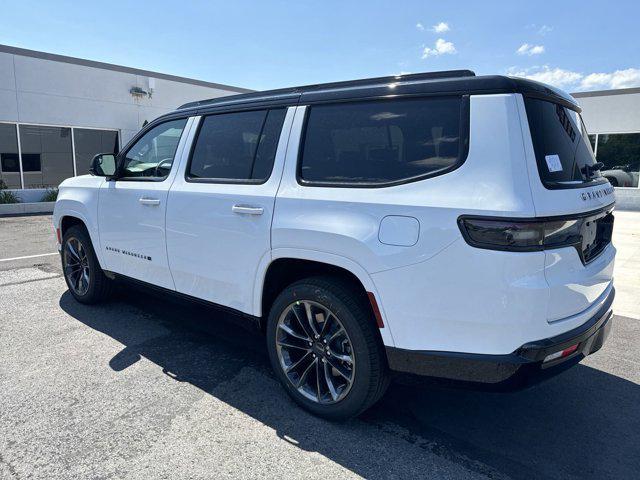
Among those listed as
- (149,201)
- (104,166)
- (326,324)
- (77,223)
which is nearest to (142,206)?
(149,201)

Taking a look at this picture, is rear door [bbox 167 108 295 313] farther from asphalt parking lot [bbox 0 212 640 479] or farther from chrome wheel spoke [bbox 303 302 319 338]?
asphalt parking lot [bbox 0 212 640 479]

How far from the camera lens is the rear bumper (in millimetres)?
2229

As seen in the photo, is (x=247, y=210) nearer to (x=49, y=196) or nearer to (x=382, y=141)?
(x=382, y=141)

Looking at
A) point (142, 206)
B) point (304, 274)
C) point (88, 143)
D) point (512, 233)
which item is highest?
point (88, 143)

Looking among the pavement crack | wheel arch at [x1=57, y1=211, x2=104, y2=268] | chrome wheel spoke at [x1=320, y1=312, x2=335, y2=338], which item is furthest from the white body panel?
wheel arch at [x1=57, y1=211, x2=104, y2=268]

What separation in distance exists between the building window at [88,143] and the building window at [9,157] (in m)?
1.74

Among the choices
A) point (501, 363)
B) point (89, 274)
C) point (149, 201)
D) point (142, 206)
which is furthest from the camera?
point (89, 274)

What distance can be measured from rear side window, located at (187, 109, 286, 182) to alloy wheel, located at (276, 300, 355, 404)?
97 centimetres

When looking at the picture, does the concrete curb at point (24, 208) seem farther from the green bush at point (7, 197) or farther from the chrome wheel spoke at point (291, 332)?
the chrome wheel spoke at point (291, 332)

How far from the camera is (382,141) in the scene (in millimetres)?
2619

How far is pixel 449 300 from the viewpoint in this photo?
7.50 ft

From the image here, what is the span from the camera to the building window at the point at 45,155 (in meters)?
14.7

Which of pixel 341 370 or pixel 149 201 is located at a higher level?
pixel 149 201

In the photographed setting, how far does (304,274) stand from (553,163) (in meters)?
1.60
